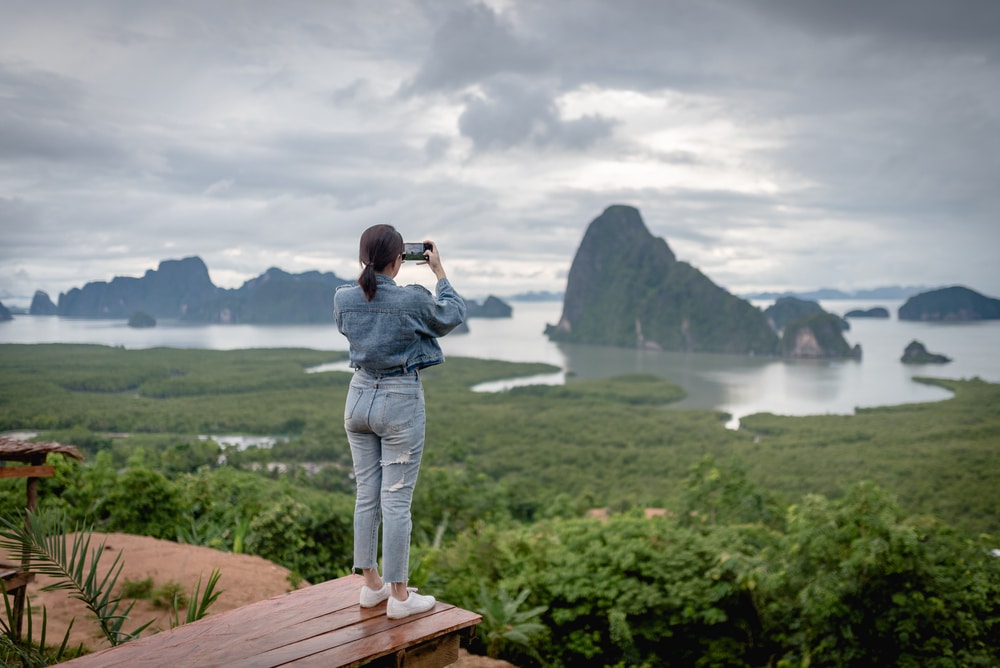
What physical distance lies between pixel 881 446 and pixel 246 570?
24.6 m

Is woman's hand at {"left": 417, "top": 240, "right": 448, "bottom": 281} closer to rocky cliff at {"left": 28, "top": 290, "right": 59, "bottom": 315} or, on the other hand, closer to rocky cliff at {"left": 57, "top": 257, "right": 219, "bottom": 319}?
rocky cliff at {"left": 28, "top": 290, "right": 59, "bottom": 315}

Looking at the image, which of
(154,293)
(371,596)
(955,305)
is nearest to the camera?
(371,596)

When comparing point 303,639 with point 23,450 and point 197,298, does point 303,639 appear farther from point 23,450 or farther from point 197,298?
point 197,298

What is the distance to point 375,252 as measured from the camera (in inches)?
78.7

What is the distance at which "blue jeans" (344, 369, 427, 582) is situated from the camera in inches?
78.8

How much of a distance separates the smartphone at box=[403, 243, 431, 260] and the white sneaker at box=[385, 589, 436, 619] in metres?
1.01

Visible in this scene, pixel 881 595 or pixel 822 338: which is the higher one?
pixel 822 338

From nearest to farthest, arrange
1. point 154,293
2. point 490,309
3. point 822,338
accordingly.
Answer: point 822,338
point 154,293
point 490,309

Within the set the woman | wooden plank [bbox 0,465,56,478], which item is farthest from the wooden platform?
wooden plank [bbox 0,465,56,478]

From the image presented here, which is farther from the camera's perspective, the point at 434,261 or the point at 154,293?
the point at 154,293

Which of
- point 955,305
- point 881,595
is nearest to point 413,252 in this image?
point 881,595

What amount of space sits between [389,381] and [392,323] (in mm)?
171

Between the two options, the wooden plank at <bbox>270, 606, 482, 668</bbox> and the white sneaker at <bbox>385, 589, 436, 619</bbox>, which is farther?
the white sneaker at <bbox>385, 589, 436, 619</bbox>

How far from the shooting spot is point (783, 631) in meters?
4.31
